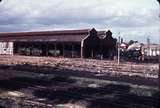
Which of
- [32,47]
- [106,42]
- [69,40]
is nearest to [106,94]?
[69,40]

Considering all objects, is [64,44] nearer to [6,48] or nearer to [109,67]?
[6,48]

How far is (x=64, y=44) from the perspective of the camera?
245 ft

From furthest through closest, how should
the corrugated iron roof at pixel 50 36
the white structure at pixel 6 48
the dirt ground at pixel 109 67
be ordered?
the white structure at pixel 6 48
the corrugated iron roof at pixel 50 36
the dirt ground at pixel 109 67

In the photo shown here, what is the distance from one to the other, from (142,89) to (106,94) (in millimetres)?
3102

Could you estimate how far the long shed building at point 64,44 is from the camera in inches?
2876

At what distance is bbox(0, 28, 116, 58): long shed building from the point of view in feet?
240

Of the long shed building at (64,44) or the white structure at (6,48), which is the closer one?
the long shed building at (64,44)

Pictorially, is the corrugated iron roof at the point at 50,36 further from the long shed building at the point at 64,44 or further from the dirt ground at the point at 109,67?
the dirt ground at the point at 109,67

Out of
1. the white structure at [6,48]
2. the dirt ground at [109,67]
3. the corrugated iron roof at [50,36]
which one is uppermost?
the corrugated iron roof at [50,36]

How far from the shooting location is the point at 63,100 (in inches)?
736

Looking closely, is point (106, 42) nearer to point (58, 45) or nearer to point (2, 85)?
point (58, 45)

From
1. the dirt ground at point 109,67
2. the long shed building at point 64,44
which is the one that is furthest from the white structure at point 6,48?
the dirt ground at point 109,67

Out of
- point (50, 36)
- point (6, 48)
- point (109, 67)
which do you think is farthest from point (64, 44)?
point (109, 67)

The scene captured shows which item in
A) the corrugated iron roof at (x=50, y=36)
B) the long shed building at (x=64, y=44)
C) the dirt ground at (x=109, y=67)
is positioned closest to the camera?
the dirt ground at (x=109, y=67)
